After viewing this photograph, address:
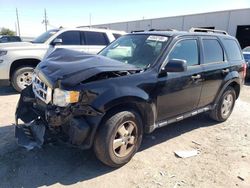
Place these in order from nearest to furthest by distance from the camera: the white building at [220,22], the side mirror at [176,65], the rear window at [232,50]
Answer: the side mirror at [176,65], the rear window at [232,50], the white building at [220,22]

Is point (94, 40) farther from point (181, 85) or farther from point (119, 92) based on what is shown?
point (119, 92)

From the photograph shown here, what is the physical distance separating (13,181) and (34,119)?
81 centimetres

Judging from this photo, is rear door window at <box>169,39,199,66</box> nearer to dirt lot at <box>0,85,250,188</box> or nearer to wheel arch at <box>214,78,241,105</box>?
wheel arch at <box>214,78,241,105</box>

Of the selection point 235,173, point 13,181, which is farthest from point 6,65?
point 235,173

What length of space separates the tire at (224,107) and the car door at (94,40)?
4423 millimetres

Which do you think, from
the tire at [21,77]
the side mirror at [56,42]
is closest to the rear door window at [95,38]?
the side mirror at [56,42]

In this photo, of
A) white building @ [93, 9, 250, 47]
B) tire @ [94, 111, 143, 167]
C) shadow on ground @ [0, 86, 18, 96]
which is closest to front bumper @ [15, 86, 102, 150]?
tire @ [94, 111, 143, 167]

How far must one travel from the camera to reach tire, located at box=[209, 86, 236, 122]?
19.0 ft

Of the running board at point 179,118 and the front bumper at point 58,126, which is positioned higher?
the front bumper at point 58,126

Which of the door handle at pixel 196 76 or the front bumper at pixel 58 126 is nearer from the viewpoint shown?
the front bumper at pixel 58 126

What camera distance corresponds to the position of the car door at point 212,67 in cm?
507

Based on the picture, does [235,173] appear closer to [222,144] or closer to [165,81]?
[222,144]

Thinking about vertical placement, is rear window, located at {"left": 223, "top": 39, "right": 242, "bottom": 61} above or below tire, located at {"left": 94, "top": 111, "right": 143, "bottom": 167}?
above

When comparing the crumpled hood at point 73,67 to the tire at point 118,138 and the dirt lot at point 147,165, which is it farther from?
the dirt lot at point 147,165
